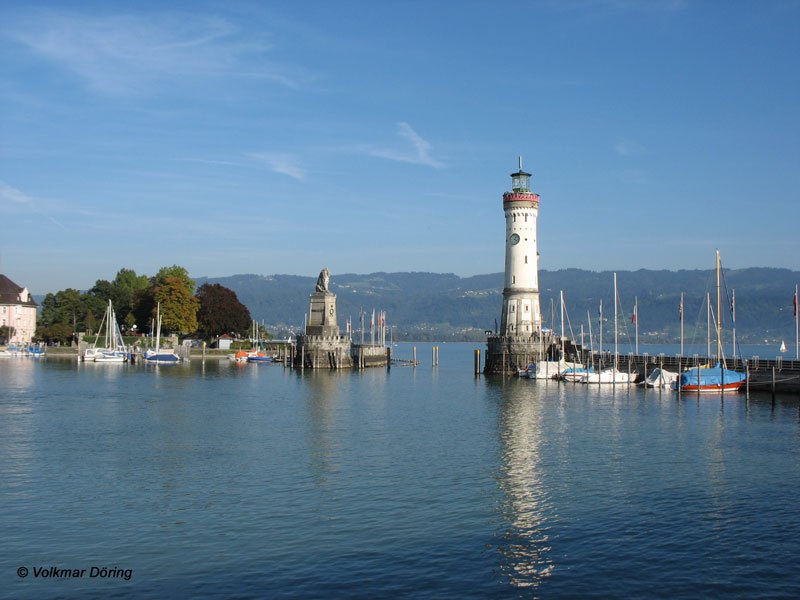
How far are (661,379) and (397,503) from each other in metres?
54.8

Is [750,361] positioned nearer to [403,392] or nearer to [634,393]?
[634,393]

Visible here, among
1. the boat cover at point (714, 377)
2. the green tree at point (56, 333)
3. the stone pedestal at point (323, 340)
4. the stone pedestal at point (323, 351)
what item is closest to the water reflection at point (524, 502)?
the boat cover at point (714, 377)

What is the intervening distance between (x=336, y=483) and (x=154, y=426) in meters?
20.0

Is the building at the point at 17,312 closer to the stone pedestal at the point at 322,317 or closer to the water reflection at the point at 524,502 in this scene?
the stone pedestal at the point at 322,317

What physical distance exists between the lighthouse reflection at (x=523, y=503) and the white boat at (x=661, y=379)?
1013 inches

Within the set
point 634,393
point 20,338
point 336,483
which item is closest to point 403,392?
point 634,393

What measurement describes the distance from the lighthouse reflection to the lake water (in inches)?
5.0

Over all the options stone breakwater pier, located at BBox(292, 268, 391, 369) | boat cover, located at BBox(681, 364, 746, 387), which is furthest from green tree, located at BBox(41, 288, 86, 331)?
boat cover, located at BBox(681, 364, 746, 387)

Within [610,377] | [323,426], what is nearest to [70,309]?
[610,377]

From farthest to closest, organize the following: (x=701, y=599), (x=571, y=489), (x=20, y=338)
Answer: (x=20, y=338), (x=571, y=489), (x=701, y=599)

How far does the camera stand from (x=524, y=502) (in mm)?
31250

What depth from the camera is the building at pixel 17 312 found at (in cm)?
15250

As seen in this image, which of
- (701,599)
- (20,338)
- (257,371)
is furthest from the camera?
(20,338)

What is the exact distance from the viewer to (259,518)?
28.2 metres
